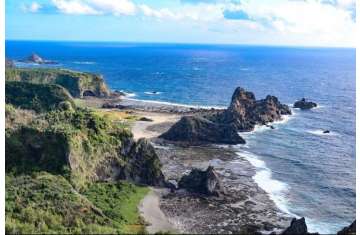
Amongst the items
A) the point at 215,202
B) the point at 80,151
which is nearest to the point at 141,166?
the point at 80,151

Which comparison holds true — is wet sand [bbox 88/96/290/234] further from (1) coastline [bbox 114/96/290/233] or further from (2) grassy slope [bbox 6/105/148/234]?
(2) grassy slope [bbox 6/105/148/234]

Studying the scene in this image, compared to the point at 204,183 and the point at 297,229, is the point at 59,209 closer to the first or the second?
the point at 204,183

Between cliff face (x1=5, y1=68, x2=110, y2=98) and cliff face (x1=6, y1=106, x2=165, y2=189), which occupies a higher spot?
cliff face (x1=5, y1=68, x2=110, y2=98)

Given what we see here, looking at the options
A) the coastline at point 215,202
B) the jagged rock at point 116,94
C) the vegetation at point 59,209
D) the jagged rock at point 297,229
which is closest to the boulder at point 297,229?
the jagged rock at point 297,229

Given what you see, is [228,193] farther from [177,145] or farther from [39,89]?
[39,89]

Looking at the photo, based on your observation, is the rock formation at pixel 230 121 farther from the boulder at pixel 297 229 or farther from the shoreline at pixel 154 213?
the boulder at pixel 297 229

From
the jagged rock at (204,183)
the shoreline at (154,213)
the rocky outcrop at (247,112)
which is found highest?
the rocky outcrop at (247,112)

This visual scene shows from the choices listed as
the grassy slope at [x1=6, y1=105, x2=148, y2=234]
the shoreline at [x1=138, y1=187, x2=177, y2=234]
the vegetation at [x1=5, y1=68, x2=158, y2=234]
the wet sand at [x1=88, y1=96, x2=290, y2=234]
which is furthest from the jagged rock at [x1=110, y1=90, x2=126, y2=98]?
the shoreline at [x1=138, y1=187, x2=177, y2=234]
